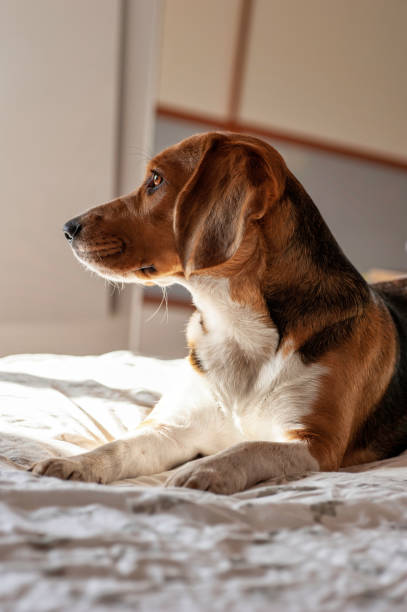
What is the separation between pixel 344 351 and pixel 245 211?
47 cm

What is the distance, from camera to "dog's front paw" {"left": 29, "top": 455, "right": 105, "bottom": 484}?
3.75ft

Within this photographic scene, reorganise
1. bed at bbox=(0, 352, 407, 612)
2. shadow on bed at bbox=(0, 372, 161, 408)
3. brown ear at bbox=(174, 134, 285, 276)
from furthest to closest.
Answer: shadow on bed at bbox=(0, 372, 161, 408) → brown ear at bbox=(174, 134, 285, 276) → bed at bbox=(0, 352, 407, 612)

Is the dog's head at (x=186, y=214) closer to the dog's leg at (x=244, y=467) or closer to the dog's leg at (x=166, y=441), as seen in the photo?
the dog's leg at (x=166, y=441)

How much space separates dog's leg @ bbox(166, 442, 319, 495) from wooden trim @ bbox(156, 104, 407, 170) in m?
4.30

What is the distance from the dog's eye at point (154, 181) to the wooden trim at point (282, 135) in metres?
3.60

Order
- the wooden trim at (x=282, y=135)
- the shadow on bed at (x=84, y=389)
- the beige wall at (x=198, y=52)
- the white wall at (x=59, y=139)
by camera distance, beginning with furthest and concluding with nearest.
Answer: the wooden trim at (x=282, y=135), the beige wall at (x=198, y=52), the white wall at (x=59, y=139), the shadow on bed at (x=84, y=389)

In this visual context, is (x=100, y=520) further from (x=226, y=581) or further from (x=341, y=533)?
(x=341, y=533)

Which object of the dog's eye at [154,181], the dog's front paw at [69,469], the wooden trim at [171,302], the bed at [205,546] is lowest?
the wooden trim at [171,302]

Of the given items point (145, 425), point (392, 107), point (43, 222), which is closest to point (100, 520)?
point (145, 425)

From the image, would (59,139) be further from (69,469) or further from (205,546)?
(205,546)

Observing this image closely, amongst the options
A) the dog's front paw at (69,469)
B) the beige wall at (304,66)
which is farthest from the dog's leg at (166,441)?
the beige wall at (304,66)

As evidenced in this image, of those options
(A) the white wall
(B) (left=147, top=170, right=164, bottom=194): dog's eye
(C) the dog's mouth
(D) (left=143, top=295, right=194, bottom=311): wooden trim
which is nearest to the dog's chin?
(C) the dog's mouth

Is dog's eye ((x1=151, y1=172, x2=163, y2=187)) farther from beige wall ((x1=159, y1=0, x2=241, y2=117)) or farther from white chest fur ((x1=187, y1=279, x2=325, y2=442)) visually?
beige wall ((x1=159, y1=0, x2=241, y2=117))

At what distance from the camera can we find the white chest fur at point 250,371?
1.49 meters
